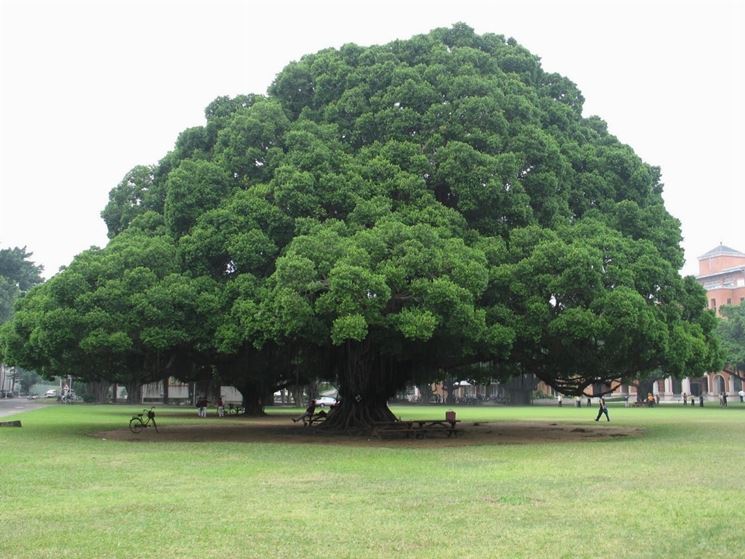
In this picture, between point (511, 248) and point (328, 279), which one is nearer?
point (328, 279)

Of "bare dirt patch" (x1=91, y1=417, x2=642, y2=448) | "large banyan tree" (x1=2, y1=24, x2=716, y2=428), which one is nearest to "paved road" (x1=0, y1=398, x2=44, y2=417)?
"bare dirt patch" (x1=91, y1=417, x2=642, y2=448)

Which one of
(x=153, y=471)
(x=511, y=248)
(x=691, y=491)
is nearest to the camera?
(x=691, y=491)

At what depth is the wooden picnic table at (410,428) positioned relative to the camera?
75.0 ft

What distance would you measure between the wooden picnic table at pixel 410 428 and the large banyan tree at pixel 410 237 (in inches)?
63.0

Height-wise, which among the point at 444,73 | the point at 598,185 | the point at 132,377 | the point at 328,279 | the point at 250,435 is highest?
the point at 444,73

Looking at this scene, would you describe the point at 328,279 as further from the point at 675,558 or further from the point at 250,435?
the point at 675,558

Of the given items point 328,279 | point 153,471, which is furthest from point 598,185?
point 153,471

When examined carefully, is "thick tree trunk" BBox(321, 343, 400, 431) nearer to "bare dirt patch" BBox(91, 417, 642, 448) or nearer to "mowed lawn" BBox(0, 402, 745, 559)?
"bare dirt patch" BBox(91, 417, 642, 448)

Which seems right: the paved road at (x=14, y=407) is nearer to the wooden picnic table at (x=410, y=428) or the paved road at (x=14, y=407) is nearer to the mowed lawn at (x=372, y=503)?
the wooden picnic table at (x=410, y=428)

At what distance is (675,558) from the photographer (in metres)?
7.44

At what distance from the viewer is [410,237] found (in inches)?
797

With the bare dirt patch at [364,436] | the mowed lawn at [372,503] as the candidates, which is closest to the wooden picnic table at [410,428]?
the bare dirt patch at [364,436]

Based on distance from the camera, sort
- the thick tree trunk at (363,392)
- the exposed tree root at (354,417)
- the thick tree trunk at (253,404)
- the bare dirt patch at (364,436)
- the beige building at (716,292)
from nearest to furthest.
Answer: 1. the bare dirt patch at (364,436)
2. the thick tree trunk at (363,392)
3. the exposed tree root at (354,417)
4. the thick tree trunk at (253,404)
5. the beige building at (716,292)

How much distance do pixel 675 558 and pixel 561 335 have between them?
45.0ft
